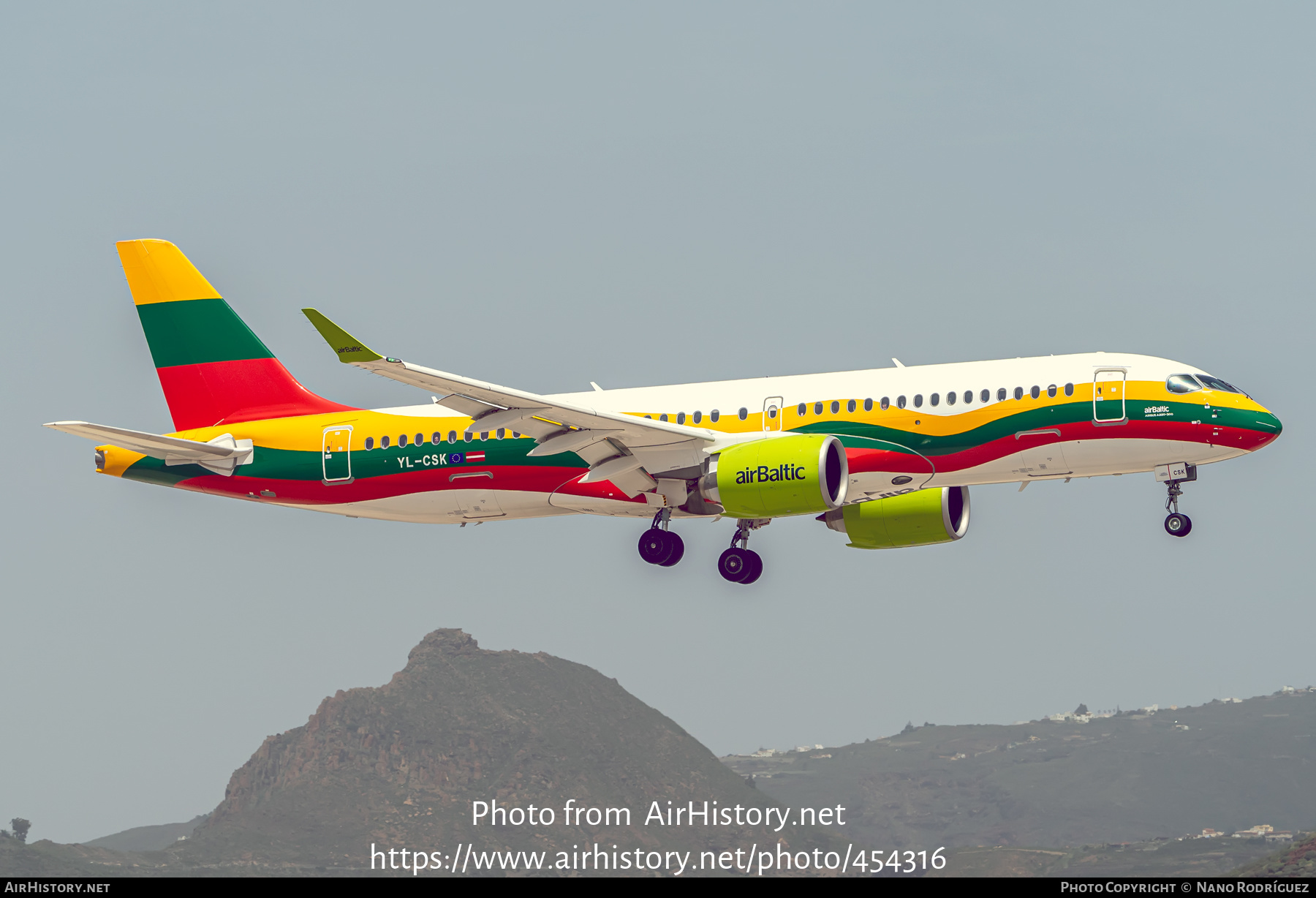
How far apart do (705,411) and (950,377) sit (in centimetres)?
719

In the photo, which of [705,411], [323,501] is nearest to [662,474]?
[705,411]

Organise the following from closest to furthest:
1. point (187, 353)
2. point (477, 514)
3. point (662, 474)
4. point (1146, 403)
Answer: point (1146, 403) < point (662, 474) < point (477, 514) < point (187, 353)

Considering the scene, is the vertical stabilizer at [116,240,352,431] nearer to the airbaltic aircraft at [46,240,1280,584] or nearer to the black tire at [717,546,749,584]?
the airbaltic aircraft at [46,240,1280,584]

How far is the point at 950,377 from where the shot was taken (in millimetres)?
45000

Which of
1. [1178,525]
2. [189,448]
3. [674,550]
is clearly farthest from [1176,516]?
[189,448]

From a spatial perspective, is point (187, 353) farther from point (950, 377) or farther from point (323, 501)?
point (950, 377)

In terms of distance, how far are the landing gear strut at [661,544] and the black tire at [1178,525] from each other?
13834mm

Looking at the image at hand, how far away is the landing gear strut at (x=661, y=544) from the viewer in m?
47.3

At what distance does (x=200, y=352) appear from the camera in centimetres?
5469

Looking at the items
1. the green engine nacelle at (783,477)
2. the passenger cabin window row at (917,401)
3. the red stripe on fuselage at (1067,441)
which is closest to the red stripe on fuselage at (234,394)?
the passenger cabin window row at (917,401)

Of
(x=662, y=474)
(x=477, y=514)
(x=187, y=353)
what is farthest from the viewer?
(x=187, y=353)

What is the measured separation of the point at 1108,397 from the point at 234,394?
28.2 metres

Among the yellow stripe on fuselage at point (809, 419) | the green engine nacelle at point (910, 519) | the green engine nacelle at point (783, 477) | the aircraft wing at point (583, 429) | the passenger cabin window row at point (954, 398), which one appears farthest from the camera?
the green engine nacelle at point (910, 519)

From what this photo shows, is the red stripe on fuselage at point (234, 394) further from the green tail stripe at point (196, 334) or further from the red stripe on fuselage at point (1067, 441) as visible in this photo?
the red stripe on fuselage at point (1067, 441)
